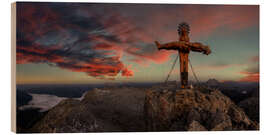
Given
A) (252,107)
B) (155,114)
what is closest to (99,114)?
(155,114)

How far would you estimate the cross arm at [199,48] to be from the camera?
5234 mm

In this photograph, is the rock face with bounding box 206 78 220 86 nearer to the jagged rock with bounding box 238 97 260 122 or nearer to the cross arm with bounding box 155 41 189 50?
the jagged rock with bounding box 238 97 260 122

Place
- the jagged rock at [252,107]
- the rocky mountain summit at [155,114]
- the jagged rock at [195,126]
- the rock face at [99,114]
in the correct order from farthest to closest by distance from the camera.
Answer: the jagged rock at [252,107], the rock face at [99,114], the rocky mountain summit at [155,114], the jagged rock at [195,126]

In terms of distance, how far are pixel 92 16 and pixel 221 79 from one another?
3.61 meters

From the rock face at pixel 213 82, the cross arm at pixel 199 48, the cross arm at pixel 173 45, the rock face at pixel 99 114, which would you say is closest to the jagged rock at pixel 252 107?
the rock face at pixel 213 82

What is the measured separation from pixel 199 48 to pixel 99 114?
119 inches

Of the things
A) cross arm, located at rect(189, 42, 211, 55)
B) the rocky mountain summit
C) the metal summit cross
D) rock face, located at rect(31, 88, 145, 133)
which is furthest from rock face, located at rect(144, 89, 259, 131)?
cross arm, located at rect(189, 42, 211, 55)

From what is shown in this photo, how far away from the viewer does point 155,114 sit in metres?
5.16

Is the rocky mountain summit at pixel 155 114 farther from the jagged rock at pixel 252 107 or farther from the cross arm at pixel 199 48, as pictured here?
the cross arm at pixel 199 48

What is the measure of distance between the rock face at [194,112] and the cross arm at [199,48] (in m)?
0.94

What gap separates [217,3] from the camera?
546 centimetres

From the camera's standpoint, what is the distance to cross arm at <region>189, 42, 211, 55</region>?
5234 millimetres
